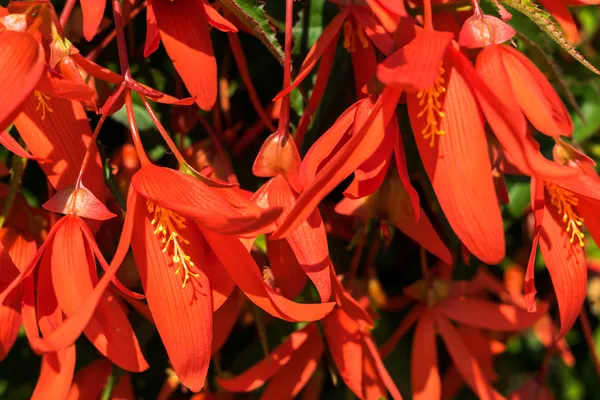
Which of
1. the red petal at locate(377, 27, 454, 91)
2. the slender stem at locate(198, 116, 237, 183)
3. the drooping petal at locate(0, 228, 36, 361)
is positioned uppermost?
the red petal at locate(377, 27, 454, 91)

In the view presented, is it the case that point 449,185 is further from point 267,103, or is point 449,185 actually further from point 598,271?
point 598,271

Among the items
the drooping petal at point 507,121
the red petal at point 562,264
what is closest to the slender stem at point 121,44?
the drooping petal at point 507,121

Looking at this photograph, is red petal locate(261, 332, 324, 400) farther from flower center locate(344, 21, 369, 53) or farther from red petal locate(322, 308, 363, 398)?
flower center locate(344, 21, 369, 53)

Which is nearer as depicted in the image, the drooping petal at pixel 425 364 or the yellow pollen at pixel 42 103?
the yellow pollen at pixel 42 103

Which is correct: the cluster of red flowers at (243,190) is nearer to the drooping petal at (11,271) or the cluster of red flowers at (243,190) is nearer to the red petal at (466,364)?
the drooping petal at (11,271)

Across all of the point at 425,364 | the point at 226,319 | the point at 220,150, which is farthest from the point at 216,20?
the point at 425,364

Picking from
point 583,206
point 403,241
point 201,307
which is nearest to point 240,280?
point 201,307

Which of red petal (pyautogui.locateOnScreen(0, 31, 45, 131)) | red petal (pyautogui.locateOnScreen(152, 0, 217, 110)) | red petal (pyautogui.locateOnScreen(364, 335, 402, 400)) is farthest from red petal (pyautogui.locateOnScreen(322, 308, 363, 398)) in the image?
red petal (pyautogui.locateOnScreen(0, 31, 45, 131))
